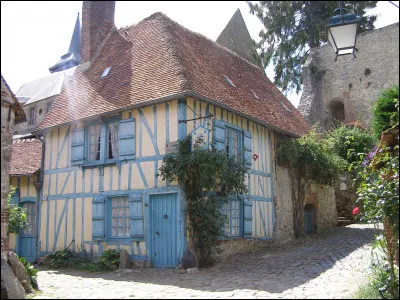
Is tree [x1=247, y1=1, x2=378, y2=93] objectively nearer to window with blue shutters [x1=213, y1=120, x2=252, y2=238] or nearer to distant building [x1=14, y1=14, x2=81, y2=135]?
window with blue shutters [x1=213, y1=120, x2=252, y2=238]

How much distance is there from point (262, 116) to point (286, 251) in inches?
136

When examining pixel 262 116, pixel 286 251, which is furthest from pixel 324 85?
pixel 286 251

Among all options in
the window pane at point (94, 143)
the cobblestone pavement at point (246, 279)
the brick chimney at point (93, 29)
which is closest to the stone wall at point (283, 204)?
the cobblestone pavement at point (246, 279)

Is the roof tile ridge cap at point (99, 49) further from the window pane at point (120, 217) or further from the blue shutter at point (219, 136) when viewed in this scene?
the blue shutter at point (219, 136)

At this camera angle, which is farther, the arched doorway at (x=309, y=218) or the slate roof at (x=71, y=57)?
the slate roof at (x=71, y=57)

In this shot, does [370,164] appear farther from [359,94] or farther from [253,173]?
[359,94]

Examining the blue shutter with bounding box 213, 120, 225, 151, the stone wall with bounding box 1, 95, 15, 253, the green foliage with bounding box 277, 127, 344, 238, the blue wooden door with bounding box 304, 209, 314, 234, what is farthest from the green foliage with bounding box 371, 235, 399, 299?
the blue wooden door with bounding box 304, 209, 314, 234

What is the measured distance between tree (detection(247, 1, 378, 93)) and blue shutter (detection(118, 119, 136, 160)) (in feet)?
12.0

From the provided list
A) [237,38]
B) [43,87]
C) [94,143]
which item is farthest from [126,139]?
[43,87]

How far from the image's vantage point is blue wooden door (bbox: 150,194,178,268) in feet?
29.2

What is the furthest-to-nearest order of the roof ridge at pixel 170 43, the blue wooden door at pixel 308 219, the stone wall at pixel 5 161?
1. the blue wooden door at pixel 308 219
2. the roof ridge at pixel 170 43
3. the stone wall at pixel 5 161

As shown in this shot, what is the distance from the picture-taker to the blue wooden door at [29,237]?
11516 millimetres

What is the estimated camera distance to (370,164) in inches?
252

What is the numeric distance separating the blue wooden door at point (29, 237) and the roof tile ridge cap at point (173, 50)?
5448mm
